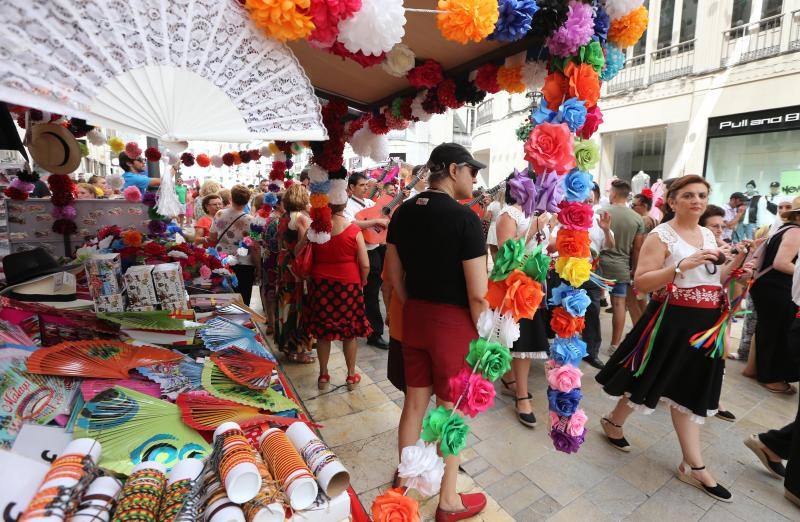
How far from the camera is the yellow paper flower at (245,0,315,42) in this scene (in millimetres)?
1299

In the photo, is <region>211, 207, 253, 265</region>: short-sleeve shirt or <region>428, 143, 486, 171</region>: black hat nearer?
<region>428, 143, 486, 171</region>: black hat

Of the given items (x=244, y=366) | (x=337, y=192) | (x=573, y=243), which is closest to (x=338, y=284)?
(x=337, y=192)

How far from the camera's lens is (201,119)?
4.75ft

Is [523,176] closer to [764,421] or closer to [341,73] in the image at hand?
[341,73]

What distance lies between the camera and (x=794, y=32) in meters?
8.45

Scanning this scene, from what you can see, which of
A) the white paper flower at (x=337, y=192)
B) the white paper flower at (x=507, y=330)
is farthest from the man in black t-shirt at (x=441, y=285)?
the white paper flower at (x=337, y=192)

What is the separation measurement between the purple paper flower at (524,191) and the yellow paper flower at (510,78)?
29.7 inches

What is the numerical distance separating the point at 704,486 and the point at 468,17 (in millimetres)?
2837

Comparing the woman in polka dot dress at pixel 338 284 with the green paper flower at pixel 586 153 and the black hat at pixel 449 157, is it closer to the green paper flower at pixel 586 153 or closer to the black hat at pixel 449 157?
the black hat at pixel 449 157

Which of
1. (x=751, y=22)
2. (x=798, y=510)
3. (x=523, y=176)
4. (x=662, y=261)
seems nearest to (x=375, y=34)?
(x=523, y=176)

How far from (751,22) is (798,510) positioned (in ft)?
36.7

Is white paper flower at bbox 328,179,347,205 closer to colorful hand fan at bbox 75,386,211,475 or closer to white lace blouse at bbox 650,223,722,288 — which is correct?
colorful hand fan at bbox 75,386,211,475

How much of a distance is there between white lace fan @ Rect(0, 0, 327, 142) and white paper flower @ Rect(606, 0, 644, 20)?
5.15 ft

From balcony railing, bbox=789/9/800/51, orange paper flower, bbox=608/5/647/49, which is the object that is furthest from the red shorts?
balcony railing, bbox=789/9/800/51
